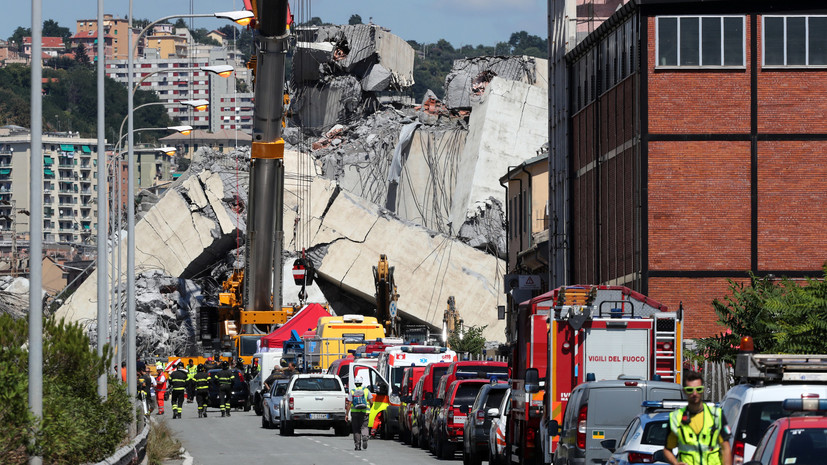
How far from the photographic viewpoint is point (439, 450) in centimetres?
2825

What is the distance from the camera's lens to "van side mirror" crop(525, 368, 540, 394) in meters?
21.8

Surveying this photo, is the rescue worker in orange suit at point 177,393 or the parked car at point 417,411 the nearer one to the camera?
the parked car at point 417,411

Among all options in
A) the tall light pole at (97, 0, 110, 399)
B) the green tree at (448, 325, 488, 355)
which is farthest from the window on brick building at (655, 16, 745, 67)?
the green tree at (448, 325, 488, 355)

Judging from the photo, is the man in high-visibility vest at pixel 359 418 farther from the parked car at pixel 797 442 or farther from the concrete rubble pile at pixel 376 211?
the concrete rubble pile at pixel 376 211

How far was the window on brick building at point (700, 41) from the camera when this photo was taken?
45281 millimetres

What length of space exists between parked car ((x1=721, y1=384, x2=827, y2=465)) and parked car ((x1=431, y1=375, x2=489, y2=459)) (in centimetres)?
1371

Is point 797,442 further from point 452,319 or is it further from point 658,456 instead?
point 452,319

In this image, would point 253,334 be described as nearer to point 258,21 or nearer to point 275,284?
point 275,284

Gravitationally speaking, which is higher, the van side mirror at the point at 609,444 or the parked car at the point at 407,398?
the van side mirror at the point at 609,444

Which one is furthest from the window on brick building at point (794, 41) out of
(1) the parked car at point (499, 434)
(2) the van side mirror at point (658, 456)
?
(2) the van side mirror at point (658, 456)

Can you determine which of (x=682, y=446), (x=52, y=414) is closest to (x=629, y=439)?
(x=682, y=446)

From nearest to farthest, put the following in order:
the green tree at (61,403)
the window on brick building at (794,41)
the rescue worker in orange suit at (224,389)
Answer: the green tree at (61,403)
the window on brick building at (794,41)
the rescue worker in orange suit at (224,389)

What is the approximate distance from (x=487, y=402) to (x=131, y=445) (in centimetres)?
708

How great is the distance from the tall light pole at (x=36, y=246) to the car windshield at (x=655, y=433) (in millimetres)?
6291
